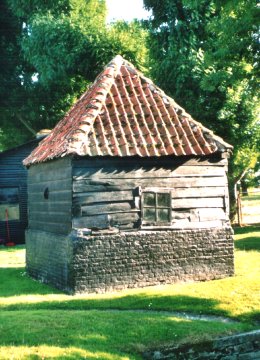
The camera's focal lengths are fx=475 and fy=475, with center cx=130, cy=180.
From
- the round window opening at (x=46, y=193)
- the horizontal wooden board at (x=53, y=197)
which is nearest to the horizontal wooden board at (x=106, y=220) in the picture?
the horizontal wooden board at (x=53, y=197)

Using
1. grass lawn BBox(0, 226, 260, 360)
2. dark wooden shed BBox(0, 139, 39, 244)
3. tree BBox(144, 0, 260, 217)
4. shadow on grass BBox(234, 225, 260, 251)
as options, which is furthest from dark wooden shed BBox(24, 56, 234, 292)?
dark wooden shed BBox(0, 139, 39, 244)

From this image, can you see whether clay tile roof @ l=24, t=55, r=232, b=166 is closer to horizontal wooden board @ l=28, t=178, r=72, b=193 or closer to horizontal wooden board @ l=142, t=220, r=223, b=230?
horizontal wooden board @ l=28, t=178, r=72, b=193

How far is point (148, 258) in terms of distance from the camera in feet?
41.8

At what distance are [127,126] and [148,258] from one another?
3.67m

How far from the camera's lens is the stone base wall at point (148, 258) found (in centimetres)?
1198

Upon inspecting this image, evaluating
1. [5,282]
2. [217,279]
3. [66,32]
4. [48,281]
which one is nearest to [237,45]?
[217,279]

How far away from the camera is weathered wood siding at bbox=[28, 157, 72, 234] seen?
41.0 ft

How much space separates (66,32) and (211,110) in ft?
40.9

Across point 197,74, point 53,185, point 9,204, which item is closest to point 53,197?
point 53,185

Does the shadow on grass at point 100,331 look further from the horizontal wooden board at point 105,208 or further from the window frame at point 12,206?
the window frame at point 12,206

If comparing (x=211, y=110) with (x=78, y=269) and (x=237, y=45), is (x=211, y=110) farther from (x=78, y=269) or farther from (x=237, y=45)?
(x=78, y=269)

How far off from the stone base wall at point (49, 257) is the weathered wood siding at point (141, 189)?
101 centimetres

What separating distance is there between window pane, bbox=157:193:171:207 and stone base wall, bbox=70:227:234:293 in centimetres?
78

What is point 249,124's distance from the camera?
26.1 m
